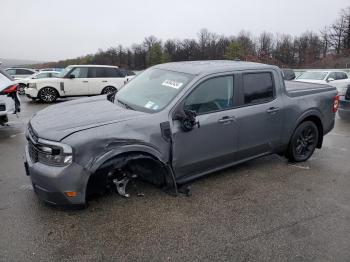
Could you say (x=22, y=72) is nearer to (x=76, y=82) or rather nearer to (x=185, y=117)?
(x=76, y=82)

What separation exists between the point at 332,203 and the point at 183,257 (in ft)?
7.12

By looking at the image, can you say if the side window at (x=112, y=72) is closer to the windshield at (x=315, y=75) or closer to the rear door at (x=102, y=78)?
the rear door at (x=102, y=78)

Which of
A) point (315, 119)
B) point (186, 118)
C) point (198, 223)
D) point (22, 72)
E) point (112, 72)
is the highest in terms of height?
point (112, 72)

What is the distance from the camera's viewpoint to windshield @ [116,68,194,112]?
13.3ft

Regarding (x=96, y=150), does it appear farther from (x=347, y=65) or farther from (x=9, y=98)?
(x=347, y=65)

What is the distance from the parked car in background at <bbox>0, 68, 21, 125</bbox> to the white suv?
708 centimetres

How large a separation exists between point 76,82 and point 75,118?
37.6 ft

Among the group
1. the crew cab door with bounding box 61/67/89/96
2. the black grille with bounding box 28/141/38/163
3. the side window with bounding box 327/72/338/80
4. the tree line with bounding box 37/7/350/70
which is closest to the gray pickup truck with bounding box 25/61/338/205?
the black grille with bounding box 28/141/38/163

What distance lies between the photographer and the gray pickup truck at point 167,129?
3354 millimetres

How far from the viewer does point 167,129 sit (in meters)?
3.80

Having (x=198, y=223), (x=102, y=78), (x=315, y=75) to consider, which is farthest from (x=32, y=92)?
(x=315, y=75)

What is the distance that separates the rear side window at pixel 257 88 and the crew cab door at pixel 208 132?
256 millimetres

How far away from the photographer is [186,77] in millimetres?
4207

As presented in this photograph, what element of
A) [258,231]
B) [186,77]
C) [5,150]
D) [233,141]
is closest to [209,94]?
[186,77]
